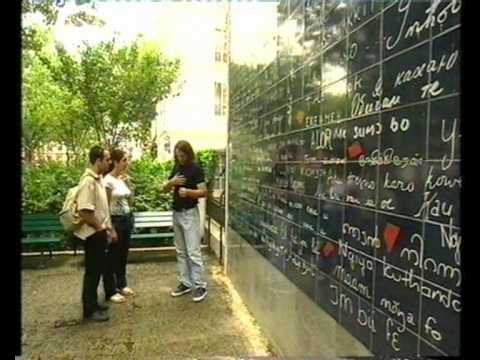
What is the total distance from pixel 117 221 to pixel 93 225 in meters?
0.84

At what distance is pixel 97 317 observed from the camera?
452 centimetres

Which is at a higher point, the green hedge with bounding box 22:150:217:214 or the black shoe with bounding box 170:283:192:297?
the green hedge with bounding box 22:150:217:214

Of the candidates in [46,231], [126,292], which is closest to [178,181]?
[126,292]

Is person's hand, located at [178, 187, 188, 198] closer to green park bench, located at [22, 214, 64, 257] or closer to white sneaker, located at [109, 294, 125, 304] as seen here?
white sneaker, located at [109, 294, 125, 304]

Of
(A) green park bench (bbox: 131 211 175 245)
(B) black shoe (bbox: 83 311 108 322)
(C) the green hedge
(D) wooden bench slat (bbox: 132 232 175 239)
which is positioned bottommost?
(B) black shoe (bbox: 83 311 108 322)

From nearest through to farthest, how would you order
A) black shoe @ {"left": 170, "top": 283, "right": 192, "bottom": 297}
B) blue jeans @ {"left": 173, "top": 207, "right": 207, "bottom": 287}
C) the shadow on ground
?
the shadow on ground, blue jeans @ {"left": 173, "top": 207, "right": 207, "bottom": 287}, black shoe @ {"left": 170, "top": 283, "right": 192, "bottom": 297}

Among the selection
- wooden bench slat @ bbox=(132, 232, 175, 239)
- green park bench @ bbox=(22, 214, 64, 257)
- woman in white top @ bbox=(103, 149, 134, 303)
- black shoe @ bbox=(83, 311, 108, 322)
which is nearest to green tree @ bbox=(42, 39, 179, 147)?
green park bench @ bbox=(22, 214, 64, 257)

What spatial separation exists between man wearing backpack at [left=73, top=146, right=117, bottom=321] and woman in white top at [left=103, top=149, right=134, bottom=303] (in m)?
0.43

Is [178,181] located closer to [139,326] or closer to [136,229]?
[139,326]

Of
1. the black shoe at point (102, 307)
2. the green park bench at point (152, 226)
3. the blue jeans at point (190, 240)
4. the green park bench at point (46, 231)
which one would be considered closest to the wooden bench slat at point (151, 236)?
the green park bench at point (152, 226)

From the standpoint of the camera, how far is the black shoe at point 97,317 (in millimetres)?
4512

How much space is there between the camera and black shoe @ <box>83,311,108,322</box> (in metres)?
4.51

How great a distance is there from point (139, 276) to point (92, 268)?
1.78m

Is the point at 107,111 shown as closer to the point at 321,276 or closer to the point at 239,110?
the point at 239,110
